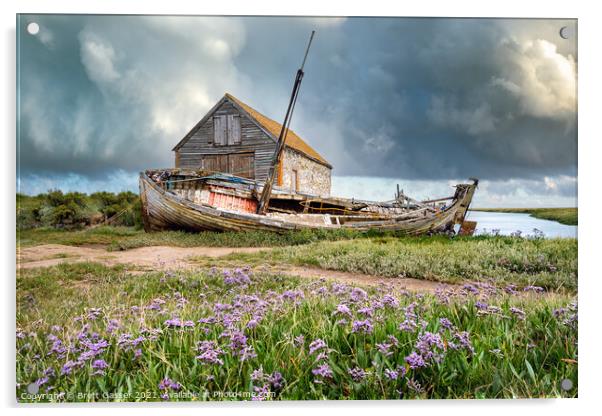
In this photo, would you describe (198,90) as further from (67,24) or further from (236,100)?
(67,24)

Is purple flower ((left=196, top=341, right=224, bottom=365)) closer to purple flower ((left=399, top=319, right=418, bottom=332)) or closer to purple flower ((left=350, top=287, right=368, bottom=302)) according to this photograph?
purple flower ((left=350, top=287, right=368, bottom=302))

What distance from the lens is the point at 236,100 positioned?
14.9 ft

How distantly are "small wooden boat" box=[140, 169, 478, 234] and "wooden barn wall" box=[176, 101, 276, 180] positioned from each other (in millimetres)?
244

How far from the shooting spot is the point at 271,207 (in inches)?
213

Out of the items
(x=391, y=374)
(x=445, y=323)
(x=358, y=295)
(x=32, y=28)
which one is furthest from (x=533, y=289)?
(x=32, y=28)

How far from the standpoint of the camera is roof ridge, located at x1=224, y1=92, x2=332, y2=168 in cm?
466

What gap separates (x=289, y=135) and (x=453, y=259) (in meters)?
2.34

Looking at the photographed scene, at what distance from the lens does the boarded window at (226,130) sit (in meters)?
5.24

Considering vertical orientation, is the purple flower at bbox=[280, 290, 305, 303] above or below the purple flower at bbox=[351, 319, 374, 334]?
above

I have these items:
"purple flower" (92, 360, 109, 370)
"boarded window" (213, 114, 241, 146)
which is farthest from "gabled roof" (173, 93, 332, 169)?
"purple flower" (92, 360, 109, 370)

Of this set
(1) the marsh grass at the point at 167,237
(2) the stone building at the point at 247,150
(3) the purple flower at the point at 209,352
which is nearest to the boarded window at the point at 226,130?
(2) the stone building at the point at 247,150
